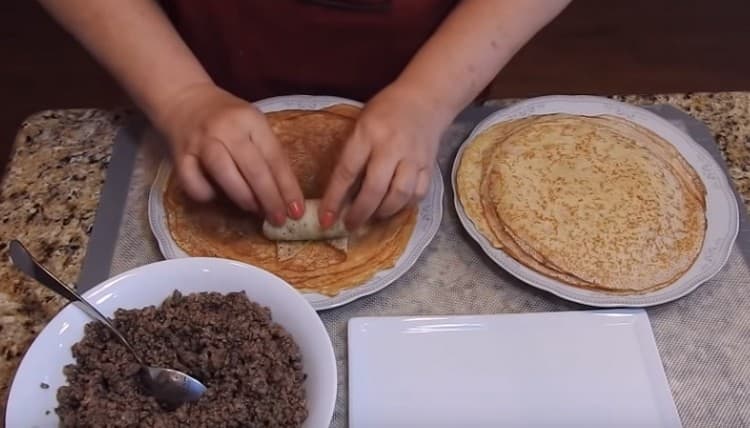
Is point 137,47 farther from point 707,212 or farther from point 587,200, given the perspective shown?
point 707,212

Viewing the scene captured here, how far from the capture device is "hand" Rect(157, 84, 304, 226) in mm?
927

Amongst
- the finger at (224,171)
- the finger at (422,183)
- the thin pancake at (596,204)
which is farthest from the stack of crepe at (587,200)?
the finger at (224,171)

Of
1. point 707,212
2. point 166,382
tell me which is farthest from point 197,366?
point 707,212

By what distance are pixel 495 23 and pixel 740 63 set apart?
6.44 ft

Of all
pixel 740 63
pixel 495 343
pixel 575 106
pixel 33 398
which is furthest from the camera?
pixel 740 63

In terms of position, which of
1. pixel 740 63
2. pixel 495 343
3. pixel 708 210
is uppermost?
pixel 495 343

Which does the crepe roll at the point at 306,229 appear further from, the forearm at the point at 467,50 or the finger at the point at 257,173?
the forearm at the point at 467,50

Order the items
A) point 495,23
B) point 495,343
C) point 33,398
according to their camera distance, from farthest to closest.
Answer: point 495,23, point 495,343, point 33,398

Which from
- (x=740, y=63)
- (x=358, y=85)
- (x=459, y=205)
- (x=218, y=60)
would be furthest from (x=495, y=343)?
(x=740, y=63)

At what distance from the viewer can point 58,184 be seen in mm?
1127

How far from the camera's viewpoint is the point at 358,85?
1.32m

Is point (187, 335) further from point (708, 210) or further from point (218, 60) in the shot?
point (708, 210)

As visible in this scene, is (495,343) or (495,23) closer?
(495,343)

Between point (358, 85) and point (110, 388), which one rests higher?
point (110, 388)
